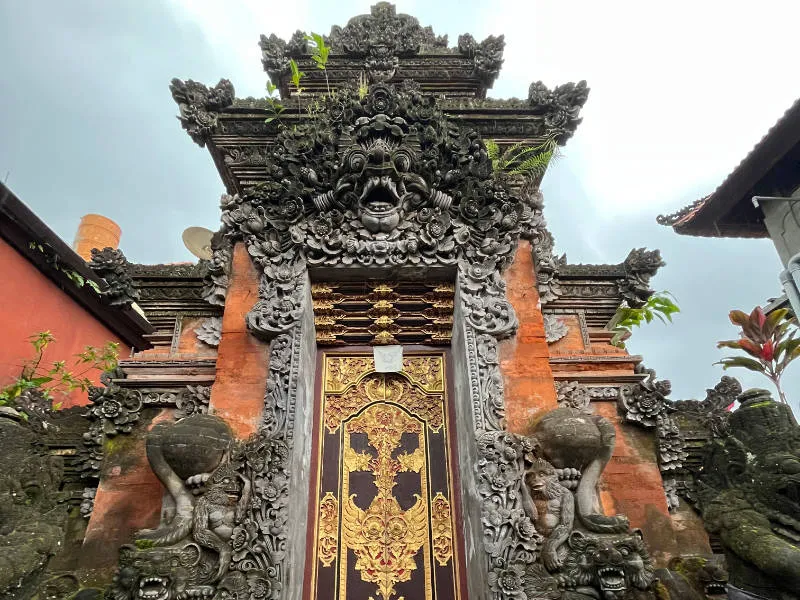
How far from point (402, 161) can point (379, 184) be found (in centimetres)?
41

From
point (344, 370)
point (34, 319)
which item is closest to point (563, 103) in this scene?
point (344, 370)

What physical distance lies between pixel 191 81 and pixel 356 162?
3.53 meters

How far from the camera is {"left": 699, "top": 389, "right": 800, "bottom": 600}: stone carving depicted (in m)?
3.75

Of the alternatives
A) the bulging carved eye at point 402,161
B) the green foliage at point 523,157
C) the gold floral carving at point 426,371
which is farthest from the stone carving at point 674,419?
the bulging carved eye at point 402,161

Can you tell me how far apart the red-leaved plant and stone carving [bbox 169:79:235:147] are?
10304 mm

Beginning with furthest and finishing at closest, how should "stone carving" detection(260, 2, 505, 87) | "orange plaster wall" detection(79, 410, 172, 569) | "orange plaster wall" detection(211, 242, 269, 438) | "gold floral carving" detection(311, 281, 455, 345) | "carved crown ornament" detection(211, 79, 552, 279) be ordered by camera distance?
"stone carving" detection(260, 2, 505, 87), "gold floral carving" detection(311, 281, 455, 345), "carved crown ornament" detection(211, 79, 552, 279), "orange plaster wall" detection(211, 242, 269, 438), "orange plaster wall" detection(79, 410, 172, 569)

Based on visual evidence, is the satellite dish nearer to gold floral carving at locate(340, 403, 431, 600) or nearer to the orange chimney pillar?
gold floral carving at locate(340, 403, 431, 600)

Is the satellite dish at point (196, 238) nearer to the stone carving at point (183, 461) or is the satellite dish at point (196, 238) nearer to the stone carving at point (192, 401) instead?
the stone carving at point (192, 401)

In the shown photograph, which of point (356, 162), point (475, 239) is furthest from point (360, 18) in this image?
point (475, 239)

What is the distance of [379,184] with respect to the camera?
6.02m

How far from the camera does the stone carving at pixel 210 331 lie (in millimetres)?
5941

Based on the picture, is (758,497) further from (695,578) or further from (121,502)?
(121,502)

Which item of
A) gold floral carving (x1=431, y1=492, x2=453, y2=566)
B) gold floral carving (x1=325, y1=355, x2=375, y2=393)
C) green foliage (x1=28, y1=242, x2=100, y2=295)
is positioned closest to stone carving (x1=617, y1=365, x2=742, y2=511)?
gold floral carving (x1=431, y1=492, x2=453, y2=566)

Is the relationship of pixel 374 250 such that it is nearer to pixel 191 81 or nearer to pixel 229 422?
pixel 229 422
